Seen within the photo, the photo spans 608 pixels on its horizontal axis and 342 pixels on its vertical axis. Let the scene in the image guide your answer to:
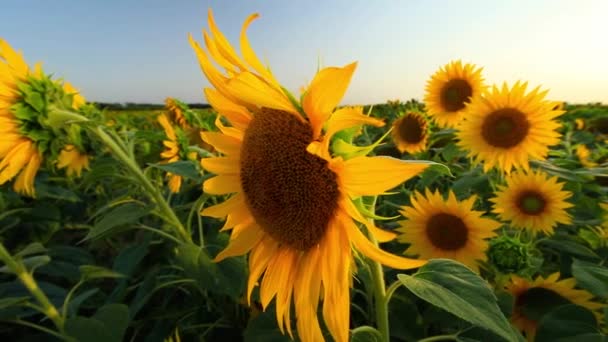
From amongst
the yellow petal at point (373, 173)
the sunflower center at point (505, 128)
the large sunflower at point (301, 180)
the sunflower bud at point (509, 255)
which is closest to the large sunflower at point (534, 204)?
the sunflower center at point (505, 128)

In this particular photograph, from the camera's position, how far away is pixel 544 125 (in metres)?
2.85

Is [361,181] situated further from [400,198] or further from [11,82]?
[400,198]

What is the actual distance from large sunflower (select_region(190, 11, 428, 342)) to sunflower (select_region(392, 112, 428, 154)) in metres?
3.32

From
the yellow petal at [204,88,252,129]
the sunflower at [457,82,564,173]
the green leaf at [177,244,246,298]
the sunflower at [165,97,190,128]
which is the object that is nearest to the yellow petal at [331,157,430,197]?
the yellow petal at [204,88,252,129]

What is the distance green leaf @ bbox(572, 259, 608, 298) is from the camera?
1.34 meters

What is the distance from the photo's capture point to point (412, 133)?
4.32m

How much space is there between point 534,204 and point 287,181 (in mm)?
2081

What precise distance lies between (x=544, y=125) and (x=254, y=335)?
2.54 metres

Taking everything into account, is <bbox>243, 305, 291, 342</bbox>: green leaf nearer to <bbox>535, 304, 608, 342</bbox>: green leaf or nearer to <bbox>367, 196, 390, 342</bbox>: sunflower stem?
<bbox>367, 196, 390, 342</bbox>: sunflower stem

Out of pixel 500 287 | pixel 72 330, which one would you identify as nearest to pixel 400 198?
pixel 500 287

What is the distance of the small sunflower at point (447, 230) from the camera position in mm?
2088

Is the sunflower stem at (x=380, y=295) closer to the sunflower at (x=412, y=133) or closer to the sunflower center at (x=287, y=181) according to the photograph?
the sunflower center at (x=287, y=181)

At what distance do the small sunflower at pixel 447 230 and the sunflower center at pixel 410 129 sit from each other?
213 centimetres

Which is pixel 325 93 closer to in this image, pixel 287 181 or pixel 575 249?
pixel 287 181
